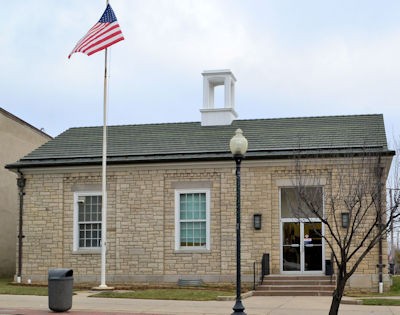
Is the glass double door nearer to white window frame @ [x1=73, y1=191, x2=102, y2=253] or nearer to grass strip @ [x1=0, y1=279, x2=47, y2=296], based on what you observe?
white window frame @ [x1=73, y1=191, x2=102, y2=253]

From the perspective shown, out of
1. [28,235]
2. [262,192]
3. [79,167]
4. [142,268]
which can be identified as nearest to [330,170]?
[262,192]

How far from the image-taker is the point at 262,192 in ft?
80.5

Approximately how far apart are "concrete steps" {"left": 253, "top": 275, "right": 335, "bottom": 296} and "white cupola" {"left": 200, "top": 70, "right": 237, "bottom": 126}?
24.3 feet

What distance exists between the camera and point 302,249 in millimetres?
24375

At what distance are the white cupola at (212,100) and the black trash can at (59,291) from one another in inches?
496

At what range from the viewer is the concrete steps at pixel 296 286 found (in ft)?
72.5

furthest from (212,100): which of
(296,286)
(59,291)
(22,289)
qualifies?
(59,291)

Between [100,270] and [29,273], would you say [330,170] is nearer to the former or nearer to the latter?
[100,270]

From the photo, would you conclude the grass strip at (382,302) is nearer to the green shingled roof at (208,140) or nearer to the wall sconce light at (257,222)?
the green shingled roof at (208,140)

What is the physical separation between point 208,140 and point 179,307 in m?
9.65

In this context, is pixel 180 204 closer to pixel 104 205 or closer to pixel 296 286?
pixel 104 205

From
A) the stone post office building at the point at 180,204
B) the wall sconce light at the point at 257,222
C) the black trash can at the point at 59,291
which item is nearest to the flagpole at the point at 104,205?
the stone post office building at the point at 180,204

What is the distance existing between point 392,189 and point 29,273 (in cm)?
1415

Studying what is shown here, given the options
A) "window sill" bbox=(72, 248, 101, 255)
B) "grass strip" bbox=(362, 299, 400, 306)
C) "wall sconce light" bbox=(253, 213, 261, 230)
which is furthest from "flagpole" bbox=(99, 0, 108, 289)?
"grass strip" bbox=(362, 299, 400, 306)
